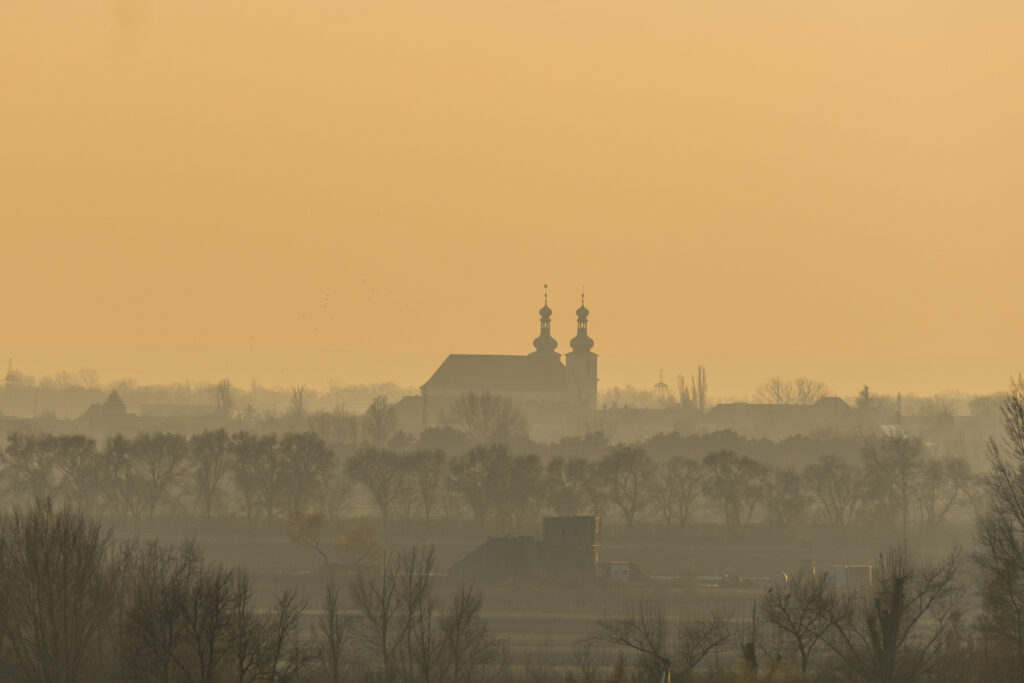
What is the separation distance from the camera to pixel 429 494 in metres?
113

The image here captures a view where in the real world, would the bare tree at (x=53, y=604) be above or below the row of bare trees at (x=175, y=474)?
below

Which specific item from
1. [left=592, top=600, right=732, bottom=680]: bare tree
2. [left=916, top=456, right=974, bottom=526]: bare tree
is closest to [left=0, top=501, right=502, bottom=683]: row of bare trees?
[left=592, top=600, right=732, bottom=680]: bare tree

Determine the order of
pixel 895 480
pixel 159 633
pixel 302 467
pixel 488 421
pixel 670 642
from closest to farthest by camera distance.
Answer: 1. pixel 159 633
2. pixel 670 642
3. pixel 895 480
4. pixel 302 467
5. pixel 488 421

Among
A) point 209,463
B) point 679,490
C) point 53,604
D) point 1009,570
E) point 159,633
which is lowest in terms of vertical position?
point 159,633

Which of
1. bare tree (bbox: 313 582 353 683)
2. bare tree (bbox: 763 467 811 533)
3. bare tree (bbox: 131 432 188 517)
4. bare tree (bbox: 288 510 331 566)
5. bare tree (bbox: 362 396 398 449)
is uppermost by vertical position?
bare tree (bbox: 362 396 398 449)

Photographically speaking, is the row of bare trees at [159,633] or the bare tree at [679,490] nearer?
the row of bare trees at [159,633]

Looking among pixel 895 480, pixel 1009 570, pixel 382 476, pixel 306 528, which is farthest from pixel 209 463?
pixel 1009 570

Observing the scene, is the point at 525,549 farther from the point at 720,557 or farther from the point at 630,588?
the point at 720,557

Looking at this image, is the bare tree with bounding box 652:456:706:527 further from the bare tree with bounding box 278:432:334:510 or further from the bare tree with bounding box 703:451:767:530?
the bare tree with bounding box 278:432:334:510

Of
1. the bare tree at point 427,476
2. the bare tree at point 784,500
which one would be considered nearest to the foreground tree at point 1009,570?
the bare tree at point 784,500

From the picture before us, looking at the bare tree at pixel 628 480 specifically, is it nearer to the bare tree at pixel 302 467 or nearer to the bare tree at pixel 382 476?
the bare tree at pixel 382 476

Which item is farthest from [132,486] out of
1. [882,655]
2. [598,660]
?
[882,655]

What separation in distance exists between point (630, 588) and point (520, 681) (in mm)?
25762

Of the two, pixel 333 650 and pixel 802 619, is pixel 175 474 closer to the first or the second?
pixel 333 650
